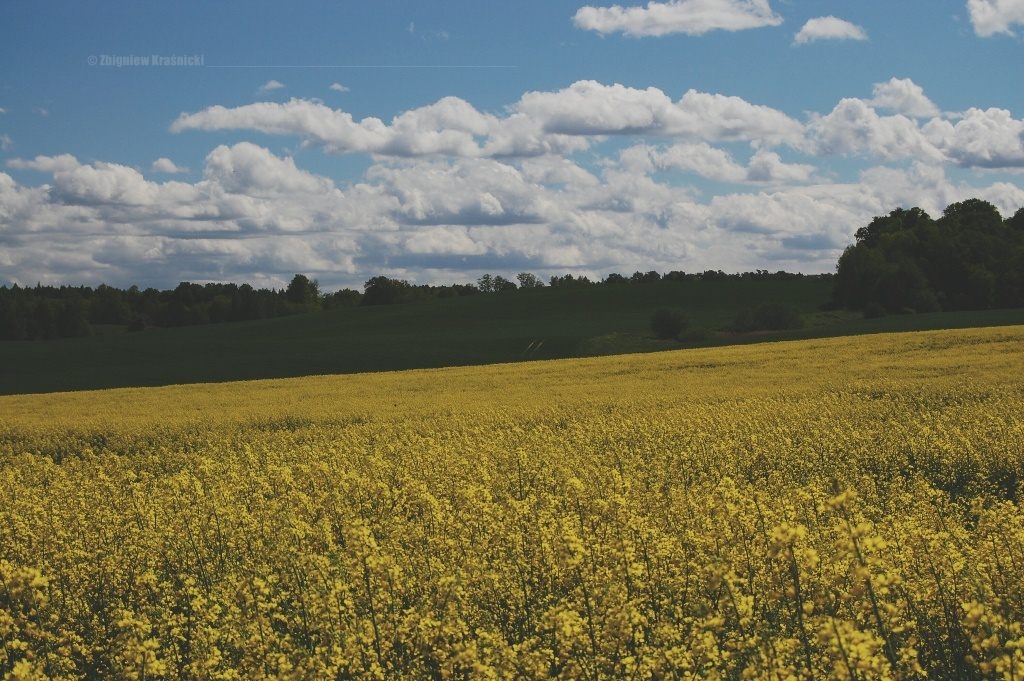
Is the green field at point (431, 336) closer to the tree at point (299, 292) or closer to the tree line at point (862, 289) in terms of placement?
the tree line at point (862, 289)

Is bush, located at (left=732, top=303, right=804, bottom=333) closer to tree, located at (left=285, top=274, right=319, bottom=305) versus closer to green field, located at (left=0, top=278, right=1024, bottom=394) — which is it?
green field, located at (left=0, top=278, right=1024, bottom=394)

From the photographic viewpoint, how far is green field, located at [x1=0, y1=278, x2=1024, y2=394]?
55.8 metres

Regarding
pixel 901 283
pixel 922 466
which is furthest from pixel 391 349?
pixel 922 466

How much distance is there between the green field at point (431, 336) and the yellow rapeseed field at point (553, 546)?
108 feet

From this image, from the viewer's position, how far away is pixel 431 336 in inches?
2908

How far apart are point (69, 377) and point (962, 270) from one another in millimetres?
68201

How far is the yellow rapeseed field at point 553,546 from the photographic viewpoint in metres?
5.85

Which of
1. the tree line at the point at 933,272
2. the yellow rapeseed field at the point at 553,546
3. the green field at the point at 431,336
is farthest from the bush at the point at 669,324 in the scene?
the yellow rapeseed field at the point at 553,546

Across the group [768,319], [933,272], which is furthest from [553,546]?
[933,272]

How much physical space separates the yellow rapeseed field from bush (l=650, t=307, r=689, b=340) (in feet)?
130

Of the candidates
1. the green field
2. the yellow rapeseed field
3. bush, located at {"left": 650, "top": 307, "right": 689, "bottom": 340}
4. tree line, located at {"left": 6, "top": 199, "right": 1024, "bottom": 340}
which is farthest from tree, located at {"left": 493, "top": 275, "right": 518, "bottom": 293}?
the yellow rapeseed field

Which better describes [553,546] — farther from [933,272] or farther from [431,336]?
[933,272]

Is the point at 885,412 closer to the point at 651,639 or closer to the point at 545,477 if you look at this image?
the point at 545,477

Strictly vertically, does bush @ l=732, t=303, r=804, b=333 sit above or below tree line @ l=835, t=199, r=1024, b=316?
below
